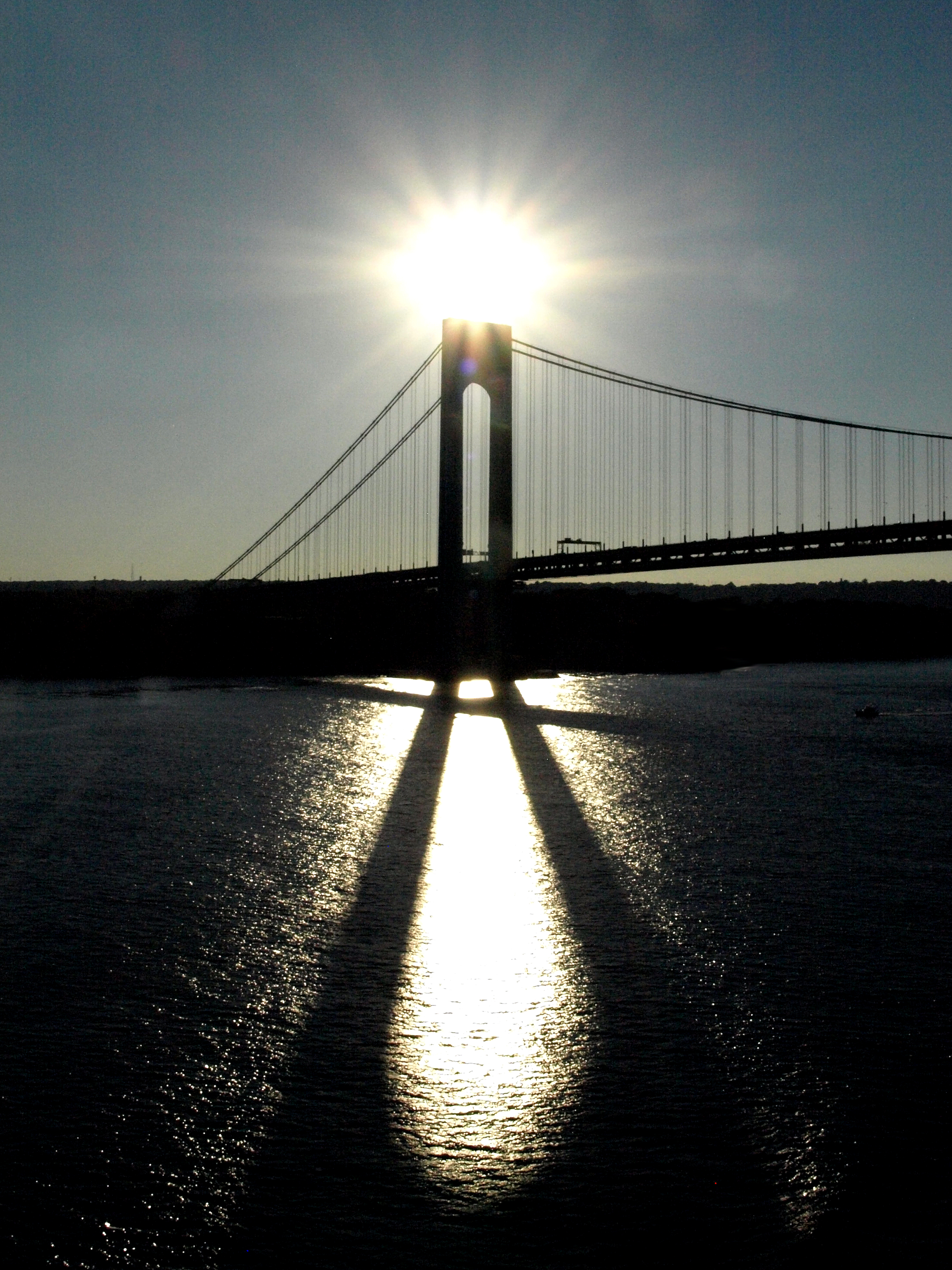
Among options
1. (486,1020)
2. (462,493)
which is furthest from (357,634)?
(486,1020)

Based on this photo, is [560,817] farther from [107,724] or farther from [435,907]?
[107,724]

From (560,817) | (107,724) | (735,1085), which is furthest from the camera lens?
(107,724)

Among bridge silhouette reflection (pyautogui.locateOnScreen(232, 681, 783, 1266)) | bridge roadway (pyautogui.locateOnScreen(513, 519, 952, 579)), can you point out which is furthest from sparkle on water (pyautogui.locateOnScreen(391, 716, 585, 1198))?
bridge roadway (pyautogui.locateOnScreen(513, 519, 952, 579))

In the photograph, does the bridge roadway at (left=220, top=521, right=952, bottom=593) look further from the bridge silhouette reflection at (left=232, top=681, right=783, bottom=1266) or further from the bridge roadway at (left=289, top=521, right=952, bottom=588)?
the bridge silhouette reflection at (left=232, top=681, right=783, bottom=1266)

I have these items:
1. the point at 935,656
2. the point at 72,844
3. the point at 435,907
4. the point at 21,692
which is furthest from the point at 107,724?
the point at 935,656

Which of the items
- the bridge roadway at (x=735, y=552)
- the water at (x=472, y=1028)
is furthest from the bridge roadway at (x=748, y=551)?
the water at (x=472, y=1028)

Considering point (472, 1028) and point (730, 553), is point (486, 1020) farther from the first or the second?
point (730, 553)
